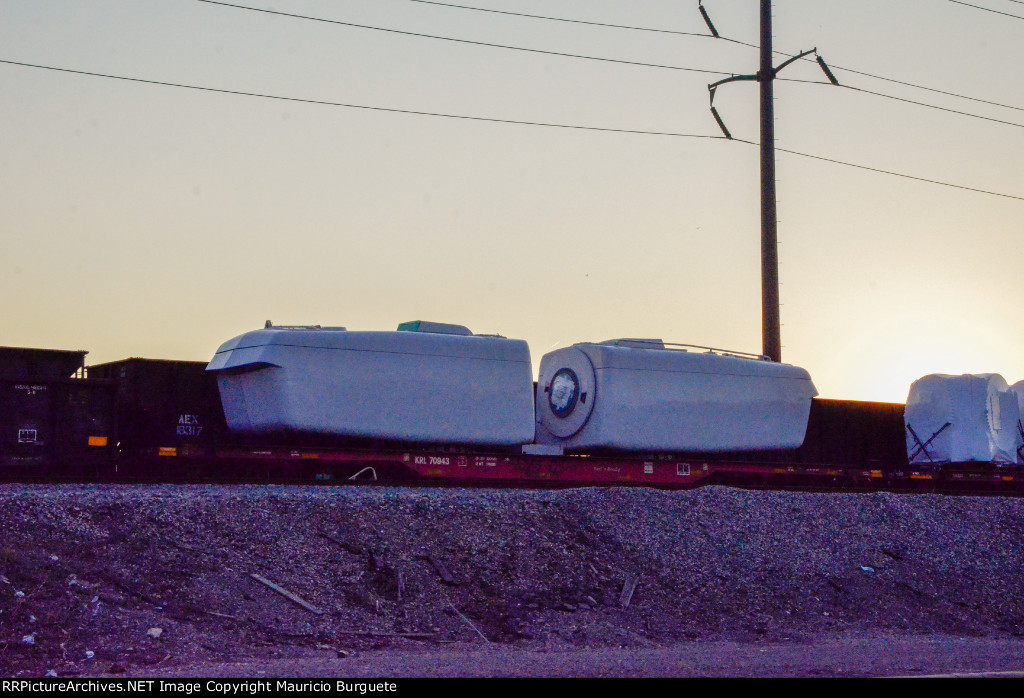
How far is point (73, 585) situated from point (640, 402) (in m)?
12.5

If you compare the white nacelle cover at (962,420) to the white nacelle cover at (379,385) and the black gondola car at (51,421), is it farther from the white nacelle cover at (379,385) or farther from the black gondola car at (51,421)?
the black gondola car at (51,421)

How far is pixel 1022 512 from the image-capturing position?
70.9ft

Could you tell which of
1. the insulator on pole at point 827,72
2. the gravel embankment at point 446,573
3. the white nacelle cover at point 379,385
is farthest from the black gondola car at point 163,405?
the insulator on pole at point 827,72

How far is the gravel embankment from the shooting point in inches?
435

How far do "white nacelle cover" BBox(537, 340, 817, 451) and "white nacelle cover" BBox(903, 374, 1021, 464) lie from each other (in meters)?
4.76

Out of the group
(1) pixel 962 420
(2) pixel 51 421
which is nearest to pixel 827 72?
(1) pixel 962 420

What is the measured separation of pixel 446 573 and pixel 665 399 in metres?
9.49

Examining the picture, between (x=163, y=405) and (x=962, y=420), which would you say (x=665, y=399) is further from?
(x=163, y=405)

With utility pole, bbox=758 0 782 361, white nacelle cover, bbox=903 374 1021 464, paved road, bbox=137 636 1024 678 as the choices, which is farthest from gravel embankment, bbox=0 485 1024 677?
white nacelle cover, bbox=903 374 1021 464

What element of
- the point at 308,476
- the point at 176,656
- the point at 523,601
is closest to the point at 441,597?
the point at 523,601

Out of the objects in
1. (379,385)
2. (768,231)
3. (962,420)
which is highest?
(768,231)

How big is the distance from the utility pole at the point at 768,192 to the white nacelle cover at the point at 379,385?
671cm

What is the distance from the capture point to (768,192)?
25969mm

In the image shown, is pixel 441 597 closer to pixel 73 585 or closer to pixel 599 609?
pixel 599 609
